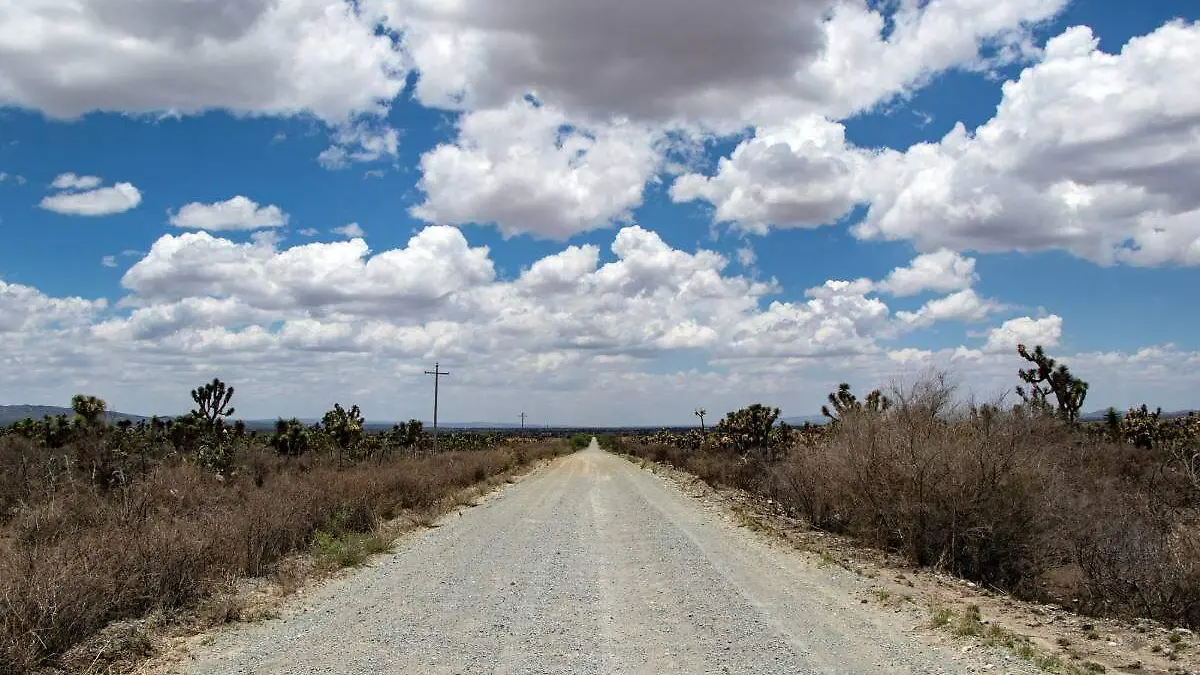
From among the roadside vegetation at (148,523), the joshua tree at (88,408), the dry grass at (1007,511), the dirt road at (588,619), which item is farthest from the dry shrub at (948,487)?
the joshua tree at (88,408)

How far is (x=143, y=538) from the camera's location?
1005cm

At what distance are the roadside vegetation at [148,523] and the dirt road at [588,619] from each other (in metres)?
1.20

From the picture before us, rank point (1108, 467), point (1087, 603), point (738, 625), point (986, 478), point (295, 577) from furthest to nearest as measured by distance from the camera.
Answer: point (1108, 467), point (986, 478), point (295, 577), point (1087, 603), point (738, 625)

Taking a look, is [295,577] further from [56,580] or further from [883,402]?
[883,402]

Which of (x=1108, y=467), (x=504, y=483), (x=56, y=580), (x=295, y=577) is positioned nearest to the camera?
→ (x=56, y=580)

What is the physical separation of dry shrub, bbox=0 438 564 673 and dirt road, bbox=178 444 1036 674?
1.26m

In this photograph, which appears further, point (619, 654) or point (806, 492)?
point (806, 492)

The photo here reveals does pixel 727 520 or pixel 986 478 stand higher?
pixel 986 478

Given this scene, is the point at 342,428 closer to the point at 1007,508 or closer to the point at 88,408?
the point at 88,408

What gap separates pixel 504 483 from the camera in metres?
37.5

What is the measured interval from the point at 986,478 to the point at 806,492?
21.8ft

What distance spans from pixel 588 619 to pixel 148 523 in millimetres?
6237

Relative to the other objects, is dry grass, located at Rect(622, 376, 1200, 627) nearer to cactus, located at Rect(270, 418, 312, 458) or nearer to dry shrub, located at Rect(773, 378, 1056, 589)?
dry shrub, located at Rect(773, 378, 1056, 589)

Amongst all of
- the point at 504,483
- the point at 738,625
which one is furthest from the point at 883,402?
the point at 504,483
